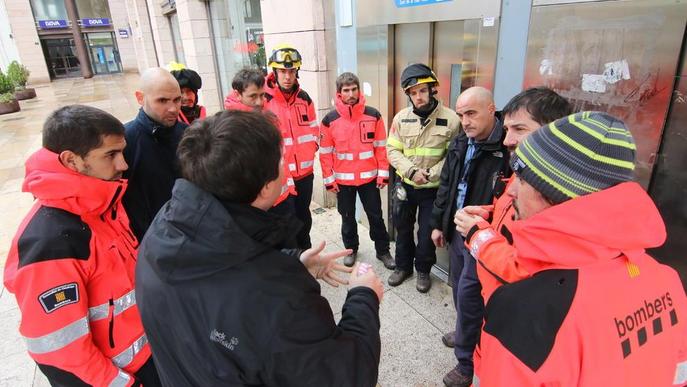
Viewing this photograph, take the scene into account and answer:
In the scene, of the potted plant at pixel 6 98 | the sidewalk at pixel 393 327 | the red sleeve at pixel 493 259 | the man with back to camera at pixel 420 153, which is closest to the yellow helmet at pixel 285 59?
the man with back to camera at pixel 420 153

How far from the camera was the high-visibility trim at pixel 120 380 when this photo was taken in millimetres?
1622

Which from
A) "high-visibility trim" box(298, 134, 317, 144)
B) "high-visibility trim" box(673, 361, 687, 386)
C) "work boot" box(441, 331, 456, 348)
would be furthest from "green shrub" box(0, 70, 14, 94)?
"high-visibility trim" box(673, 361, 687, 386)

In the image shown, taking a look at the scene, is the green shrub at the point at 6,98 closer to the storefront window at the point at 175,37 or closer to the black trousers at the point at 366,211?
the storefront window at the point at 175,37

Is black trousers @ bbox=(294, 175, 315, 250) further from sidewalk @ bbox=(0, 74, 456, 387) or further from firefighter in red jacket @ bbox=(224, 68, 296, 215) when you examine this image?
sidewalk @ bbox=(0, 74, 456, 387)

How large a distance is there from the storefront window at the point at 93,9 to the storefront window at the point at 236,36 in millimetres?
31803

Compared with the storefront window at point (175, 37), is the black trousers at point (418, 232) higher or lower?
lower

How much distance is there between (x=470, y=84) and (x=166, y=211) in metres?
2.67

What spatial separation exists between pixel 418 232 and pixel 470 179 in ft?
3.62

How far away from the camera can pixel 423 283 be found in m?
3.68

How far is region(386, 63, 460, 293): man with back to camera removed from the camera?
3160 millimetres

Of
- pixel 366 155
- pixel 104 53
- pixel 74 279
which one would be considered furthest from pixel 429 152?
pixel 104 53

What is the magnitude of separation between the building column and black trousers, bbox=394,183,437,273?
35.9 metres

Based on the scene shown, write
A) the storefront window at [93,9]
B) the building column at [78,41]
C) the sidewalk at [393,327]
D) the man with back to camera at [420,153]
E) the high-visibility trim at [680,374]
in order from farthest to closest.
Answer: the storefront window at [93,9], the building column at [78,41], the man with back to camera at [420,153], the sidewalk at [393,327], the high-visibility trim at [680,374]

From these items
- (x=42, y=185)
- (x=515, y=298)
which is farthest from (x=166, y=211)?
(x=515, y=298)
